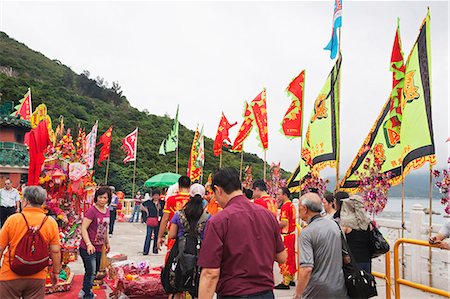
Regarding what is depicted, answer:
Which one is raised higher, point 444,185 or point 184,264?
point 444,185

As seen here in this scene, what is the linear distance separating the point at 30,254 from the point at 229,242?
76.3 inches

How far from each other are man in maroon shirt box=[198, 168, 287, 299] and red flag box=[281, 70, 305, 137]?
5927 mm

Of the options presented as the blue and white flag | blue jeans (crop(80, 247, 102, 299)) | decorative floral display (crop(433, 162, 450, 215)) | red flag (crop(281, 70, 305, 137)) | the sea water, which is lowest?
→ blue jeans (crop(80, 247, 102, 299))

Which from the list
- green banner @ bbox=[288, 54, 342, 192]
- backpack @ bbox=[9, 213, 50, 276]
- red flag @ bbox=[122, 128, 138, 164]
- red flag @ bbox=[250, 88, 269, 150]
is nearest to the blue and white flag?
green banner @ bbox=[288, 54, 342, 192]

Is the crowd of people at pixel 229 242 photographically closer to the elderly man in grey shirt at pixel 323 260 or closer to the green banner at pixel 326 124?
the elderly man in grey shirt at pixel 323 260

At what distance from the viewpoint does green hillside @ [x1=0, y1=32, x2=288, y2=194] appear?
30.8 metres

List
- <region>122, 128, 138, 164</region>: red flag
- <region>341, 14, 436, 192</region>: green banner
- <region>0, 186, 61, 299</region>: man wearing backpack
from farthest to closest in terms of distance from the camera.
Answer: <region>122, 128, 138, 164</region>: red flag < <region>341, 14, 436, 192</region>: green banner < <region>0, 186, 61, 299</region>: man wearing backpack

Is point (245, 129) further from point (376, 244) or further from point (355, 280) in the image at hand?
point (355, 280)

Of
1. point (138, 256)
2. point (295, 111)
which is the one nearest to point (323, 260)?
point (295, 111)

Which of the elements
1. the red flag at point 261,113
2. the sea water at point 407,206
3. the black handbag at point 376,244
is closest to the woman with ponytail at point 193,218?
the black handbag at point 376,244

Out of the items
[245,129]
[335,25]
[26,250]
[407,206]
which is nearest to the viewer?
[26,250]

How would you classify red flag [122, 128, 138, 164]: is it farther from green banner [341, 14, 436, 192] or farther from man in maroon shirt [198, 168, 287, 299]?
man in maroon shirt [198, 168, 287, 299]

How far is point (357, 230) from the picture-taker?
11.6ft

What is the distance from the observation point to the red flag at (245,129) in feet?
42.8
